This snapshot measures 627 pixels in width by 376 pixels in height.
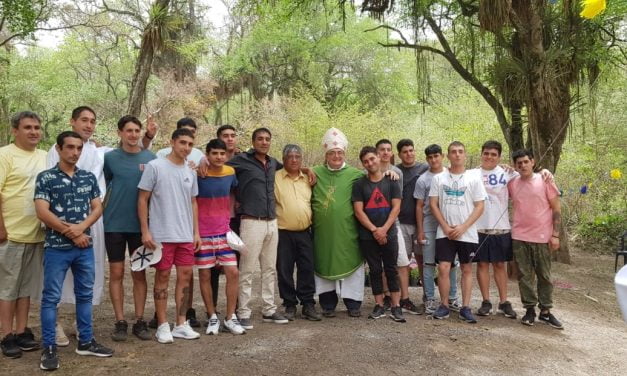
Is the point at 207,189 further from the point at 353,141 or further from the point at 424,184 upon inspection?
the point at 353,141

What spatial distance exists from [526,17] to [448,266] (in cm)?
417

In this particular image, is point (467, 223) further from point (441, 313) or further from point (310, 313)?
point (310, 313)

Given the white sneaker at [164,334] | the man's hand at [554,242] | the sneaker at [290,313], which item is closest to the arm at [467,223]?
the man's hand at [554,242]

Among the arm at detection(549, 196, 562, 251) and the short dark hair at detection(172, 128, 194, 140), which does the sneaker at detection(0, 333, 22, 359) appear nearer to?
the short dark hair at detection(172, 128, 194, 140)

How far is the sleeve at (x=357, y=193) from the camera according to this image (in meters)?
4.88

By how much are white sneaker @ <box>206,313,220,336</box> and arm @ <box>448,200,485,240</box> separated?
91.2 inches

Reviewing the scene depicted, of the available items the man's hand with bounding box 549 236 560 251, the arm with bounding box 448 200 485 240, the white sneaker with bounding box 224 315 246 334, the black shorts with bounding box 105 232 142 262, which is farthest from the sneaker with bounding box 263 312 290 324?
the man's hand with bounding box 549 236 560 251

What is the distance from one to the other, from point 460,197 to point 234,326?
244 cm

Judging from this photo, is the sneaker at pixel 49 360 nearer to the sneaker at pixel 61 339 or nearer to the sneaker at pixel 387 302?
the sneaker at pixel 61 339

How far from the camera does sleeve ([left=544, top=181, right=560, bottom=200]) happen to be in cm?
488

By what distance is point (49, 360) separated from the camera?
3.35m

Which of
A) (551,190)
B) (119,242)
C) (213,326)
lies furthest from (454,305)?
(119,242)

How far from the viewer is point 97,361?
354cm

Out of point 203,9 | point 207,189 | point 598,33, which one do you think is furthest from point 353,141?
point 207,189
